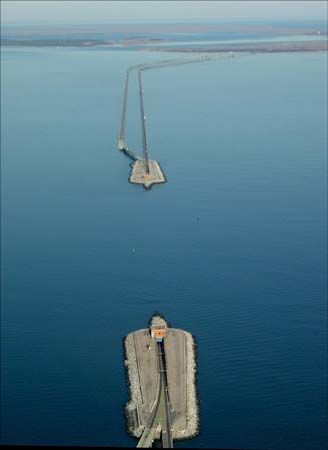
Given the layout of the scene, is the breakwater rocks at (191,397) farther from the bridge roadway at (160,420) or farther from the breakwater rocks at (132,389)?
the breakwater rocks at (132,389)

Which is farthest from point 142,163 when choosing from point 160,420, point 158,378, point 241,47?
point 241,47

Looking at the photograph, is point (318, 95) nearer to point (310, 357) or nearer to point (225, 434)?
point (310, 357)

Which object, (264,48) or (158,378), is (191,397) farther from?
(264,48)

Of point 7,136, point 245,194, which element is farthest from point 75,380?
point 7,136

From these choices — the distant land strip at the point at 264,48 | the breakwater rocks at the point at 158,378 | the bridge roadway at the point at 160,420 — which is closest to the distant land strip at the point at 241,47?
the distant land strip at the point at 264,48

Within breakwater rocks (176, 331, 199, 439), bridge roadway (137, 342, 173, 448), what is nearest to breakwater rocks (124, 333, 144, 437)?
bridge roadway (137, 342, 173, 448)

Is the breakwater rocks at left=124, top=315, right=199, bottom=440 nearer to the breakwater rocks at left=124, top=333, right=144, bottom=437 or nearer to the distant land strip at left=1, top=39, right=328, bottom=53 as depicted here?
the breakwater rocks at left=124, top=333, right=144, bottom=437
